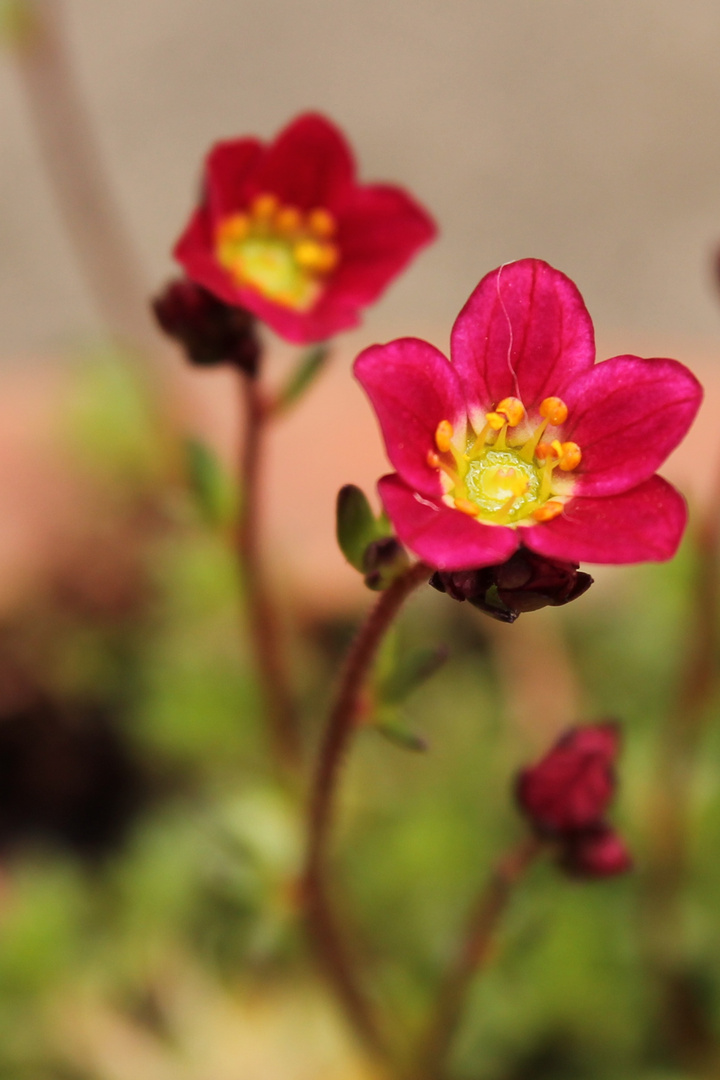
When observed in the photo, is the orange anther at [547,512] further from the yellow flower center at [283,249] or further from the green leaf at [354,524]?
the yellow flower center at [283,249]

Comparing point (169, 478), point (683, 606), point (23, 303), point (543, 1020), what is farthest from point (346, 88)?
point (543, 1020)

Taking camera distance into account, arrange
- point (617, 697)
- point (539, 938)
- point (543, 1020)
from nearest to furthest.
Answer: point (539, 938) → point (543, 1020) → point (617, 697)

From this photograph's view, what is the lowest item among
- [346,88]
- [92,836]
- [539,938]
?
[92,836]

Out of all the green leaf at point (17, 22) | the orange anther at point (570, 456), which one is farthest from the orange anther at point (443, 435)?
the green leaf at point (17, 22)

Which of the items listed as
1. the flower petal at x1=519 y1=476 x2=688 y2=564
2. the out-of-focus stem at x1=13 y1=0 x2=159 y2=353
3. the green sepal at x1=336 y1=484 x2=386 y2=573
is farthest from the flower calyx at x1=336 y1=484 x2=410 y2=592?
the out-of-focus stem at x1=13 y1=0 x2=159 y2=353

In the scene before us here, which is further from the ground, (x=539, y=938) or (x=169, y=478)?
(x=169, y=478)


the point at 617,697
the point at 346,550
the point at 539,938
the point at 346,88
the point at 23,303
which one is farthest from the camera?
the point at 346,88

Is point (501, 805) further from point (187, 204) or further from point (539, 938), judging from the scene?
point (187, 204)
